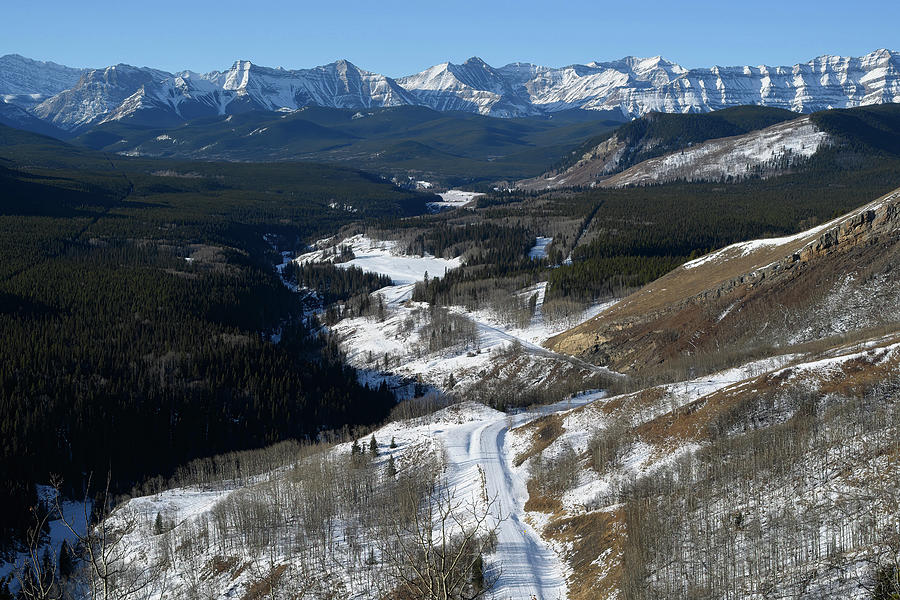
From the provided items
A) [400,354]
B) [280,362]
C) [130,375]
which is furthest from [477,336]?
[130,375]

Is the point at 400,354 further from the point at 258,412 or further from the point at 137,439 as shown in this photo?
the point at 137,439

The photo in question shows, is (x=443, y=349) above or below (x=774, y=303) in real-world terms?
below

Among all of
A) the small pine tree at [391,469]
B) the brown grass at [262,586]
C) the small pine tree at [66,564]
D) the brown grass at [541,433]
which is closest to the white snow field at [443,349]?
the brown grass at [541,433]

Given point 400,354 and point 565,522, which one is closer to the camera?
point 565,522

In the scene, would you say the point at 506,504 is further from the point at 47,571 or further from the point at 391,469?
the point at 47,571

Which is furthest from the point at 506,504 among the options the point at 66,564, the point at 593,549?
the point at 66,564

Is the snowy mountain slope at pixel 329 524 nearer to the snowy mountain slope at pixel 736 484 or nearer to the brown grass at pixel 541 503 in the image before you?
the brown grass at pixel 541 503
